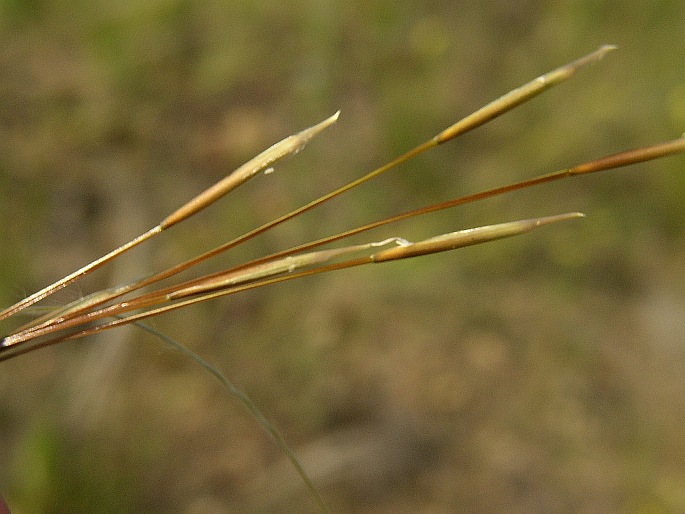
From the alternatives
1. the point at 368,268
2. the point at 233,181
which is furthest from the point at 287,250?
the point at 368,268

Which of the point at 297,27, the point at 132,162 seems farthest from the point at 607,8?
the point at 132,162

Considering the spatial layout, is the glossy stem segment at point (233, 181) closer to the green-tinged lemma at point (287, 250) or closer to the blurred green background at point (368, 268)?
the green-tinged lemma at point (287, 250)

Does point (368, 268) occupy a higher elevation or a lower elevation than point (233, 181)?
lower

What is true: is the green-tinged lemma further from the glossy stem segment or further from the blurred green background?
the blurred green background

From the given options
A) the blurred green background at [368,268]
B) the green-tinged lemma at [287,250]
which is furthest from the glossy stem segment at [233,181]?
the blurred green background at [368,268]

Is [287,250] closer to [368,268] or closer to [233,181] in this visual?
[233,181]

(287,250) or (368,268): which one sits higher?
(287,250)

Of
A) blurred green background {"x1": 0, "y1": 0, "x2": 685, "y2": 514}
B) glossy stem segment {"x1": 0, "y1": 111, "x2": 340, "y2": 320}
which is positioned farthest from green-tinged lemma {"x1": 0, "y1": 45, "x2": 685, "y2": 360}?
blurred green background {"x1": 0, "y1": 0, "x2": 685, "y2": 514}

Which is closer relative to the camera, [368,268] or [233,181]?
[233,181]
